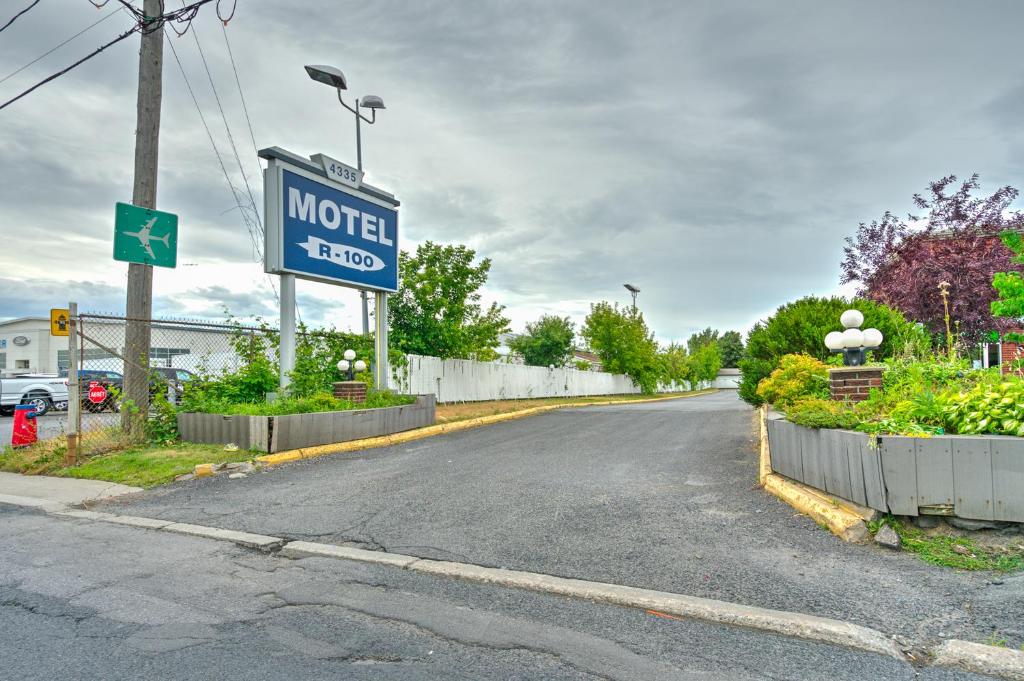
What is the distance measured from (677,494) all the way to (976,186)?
18.4m

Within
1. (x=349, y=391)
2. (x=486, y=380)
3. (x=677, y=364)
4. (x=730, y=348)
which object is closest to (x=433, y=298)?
(x=486, y=380)

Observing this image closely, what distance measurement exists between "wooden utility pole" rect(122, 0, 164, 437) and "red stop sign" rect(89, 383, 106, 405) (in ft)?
1.17

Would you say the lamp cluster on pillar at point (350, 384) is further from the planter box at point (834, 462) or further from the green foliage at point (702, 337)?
the green foliage at point (702, 337)

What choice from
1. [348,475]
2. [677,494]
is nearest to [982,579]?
[677,494]

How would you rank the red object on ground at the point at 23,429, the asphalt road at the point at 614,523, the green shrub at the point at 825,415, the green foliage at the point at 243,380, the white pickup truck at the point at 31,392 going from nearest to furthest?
the asphalt road at the point at 614,523, the green shrub at the point at 825,415, the red object on ground at the point at 23,429, the green foliage at the point at 243,380, the white pickup truck at the point at 31,392

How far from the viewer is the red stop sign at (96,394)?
9.64 m

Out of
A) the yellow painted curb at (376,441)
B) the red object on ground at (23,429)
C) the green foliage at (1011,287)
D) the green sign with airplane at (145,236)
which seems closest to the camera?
the green foliage at (1011,287)

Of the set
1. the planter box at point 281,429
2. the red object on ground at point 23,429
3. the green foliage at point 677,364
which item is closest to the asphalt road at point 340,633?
the planter box at point 281,429

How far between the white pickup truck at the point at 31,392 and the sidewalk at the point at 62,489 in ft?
40.8

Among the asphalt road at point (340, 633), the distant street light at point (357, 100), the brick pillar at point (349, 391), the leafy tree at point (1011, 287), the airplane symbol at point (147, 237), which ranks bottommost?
the asphalt road at point (340, 633)

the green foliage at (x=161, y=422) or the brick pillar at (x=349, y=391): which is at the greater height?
the brick pillar at (x=349, y=391)

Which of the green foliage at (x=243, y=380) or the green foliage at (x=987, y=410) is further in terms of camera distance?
the green foliage at (x=243, y=380)

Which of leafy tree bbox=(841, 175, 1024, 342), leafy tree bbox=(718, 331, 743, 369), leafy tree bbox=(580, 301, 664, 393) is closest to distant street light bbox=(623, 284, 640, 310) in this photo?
leafy tree bbox=(580, 301, 664, 393)

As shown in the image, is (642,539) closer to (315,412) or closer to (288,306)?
(315,412)
